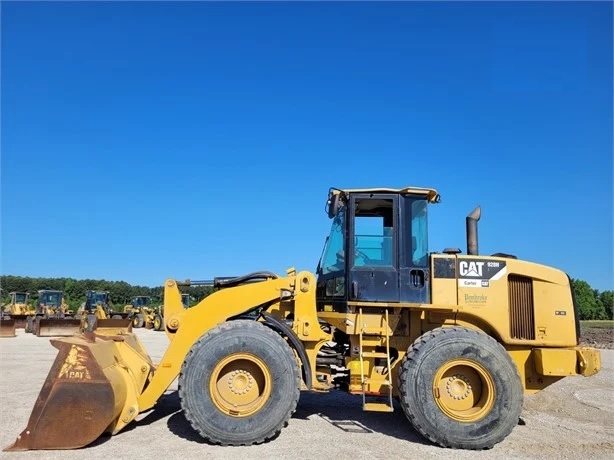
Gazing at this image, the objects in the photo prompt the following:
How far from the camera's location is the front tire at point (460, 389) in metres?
5.81

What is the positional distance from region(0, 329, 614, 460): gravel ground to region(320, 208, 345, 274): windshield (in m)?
2.08

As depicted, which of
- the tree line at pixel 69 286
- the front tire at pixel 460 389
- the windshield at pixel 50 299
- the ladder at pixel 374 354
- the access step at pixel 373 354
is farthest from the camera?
the tree line at pixel 69 286

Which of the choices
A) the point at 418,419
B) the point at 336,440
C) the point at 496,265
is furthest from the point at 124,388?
the point at 496,265

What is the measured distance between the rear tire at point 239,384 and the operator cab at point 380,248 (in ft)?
4.04

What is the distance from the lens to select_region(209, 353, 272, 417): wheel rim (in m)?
5.84

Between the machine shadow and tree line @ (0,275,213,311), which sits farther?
tree line @ (0,275,213,311)

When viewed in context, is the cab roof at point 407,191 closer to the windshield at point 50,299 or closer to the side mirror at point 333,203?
A: the side mirror at point 333,203

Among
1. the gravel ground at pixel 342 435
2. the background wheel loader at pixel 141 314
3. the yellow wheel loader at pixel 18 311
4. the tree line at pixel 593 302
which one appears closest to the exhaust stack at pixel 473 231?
the gravel ground at pixel 342 435

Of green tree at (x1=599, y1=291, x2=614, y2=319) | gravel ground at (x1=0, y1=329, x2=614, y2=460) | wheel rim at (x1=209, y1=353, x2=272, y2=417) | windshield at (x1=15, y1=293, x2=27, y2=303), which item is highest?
green tree at (x1=599, y1=291, x2=614, y2=319)

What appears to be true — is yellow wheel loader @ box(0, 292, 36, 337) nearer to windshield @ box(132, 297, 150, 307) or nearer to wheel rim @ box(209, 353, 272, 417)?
windshield @ box(132, 297, 150, 307)

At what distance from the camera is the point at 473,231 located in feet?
23.7

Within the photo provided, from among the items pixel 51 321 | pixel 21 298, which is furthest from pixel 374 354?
pixel 21 298

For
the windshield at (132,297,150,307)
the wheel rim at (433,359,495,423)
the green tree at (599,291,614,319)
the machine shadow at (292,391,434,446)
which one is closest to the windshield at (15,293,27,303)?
the windshield at (132,297,150,307)

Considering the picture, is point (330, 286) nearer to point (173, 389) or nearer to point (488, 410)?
point (488, 410)
